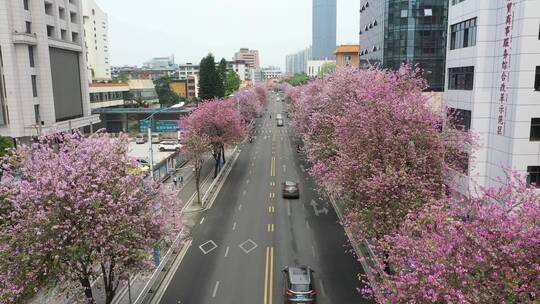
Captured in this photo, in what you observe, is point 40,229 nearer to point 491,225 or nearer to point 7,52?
point 491,225

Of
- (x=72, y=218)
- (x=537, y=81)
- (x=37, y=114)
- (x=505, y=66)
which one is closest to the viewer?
(x=72, y=218)

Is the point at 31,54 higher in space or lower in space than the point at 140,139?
higher

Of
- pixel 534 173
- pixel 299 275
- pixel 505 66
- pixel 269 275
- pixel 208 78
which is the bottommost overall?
pixel 269 275

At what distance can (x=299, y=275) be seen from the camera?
2062 cm

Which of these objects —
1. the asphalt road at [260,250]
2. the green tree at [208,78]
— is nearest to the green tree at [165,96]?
the green tree at [208,78]

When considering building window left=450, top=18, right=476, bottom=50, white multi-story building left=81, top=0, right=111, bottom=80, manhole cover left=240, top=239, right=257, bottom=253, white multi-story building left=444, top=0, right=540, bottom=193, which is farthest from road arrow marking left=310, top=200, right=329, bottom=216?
white multi-story building left=81, top=0, right=111, bottom=80

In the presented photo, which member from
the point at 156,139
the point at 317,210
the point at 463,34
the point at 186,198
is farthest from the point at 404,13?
the point at 156,139

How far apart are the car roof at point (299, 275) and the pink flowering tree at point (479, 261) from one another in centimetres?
866

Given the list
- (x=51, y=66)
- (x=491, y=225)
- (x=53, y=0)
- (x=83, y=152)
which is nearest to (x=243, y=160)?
(x=51, y=66)

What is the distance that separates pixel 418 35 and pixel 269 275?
153ft

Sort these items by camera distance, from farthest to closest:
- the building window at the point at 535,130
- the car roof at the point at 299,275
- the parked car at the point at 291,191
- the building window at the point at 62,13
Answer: the building window at the point at 62,13 < the parked car at the point at 291,191 < the building window at the point at 535,130 < the car roof at the point at 299,275

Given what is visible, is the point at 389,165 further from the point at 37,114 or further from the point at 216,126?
the point at 37,114

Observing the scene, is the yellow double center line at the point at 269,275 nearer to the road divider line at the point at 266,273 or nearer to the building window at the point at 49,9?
the road divider line at the point at 266,273

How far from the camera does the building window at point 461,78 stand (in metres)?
29.7
